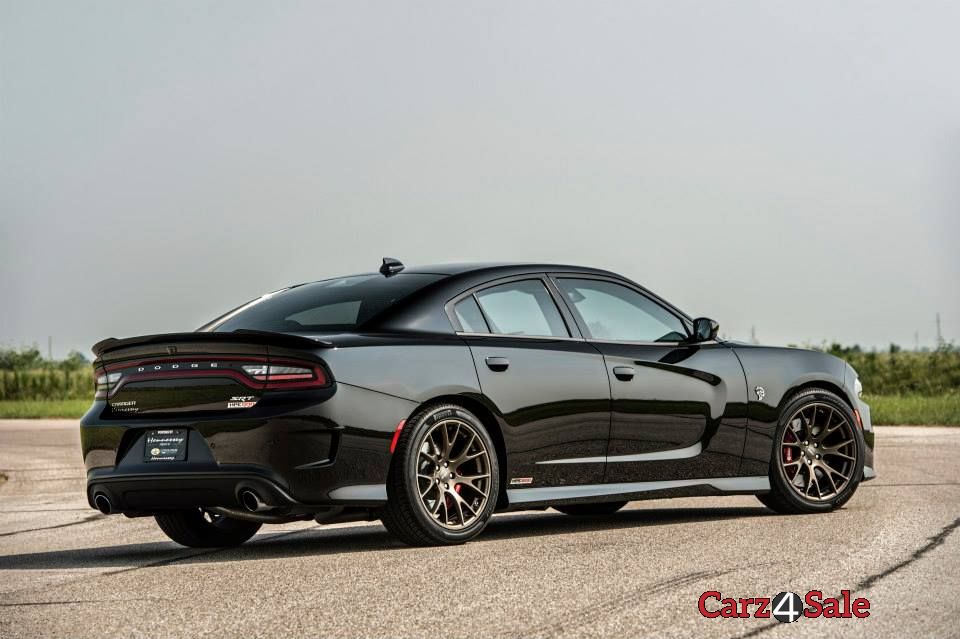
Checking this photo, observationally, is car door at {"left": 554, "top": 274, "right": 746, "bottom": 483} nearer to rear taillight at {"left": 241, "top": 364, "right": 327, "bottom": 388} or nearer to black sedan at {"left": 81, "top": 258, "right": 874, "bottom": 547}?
black sedan at {"left": 81, "top": 258, "right": 874, "bottom": 547}

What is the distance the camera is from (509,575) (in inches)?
276

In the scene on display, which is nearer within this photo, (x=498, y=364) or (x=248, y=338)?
(x=248, y=338)

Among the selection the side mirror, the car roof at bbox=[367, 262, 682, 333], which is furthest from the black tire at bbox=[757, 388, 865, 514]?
the car roof at bbox=[367, 262, 682, 333]

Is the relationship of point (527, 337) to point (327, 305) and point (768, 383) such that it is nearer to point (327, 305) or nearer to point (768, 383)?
point (327, 305)

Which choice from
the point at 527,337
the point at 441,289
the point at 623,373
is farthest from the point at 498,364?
the point at 623,373

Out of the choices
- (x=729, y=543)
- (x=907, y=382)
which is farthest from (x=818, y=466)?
(x=907, y=382)

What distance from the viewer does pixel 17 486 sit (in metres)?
15.2

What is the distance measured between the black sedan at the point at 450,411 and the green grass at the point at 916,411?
12.6m

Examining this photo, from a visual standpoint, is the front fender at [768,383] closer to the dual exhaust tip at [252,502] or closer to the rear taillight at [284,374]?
the rear taillight at [284,374]

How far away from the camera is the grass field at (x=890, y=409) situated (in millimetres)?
24797

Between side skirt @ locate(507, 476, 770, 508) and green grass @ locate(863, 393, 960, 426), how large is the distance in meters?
12.6

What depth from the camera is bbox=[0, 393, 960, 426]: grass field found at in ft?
81.4
